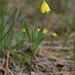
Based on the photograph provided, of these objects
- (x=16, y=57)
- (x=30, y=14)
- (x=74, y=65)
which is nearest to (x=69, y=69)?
(x=74, y=65)

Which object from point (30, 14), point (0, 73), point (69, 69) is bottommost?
point (69, 69)

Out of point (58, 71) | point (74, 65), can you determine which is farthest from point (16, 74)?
point (74, 65)

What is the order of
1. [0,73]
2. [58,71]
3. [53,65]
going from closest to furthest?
[0,73], [58,71], [53,65]

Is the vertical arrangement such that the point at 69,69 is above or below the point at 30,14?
→ below

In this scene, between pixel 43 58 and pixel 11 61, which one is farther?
pixel 43 58

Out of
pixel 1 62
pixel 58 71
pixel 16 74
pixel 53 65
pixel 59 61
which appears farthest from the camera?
pixel 59 61

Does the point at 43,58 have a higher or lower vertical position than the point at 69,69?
higher

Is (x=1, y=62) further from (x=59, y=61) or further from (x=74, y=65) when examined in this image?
(x=74, y=65)

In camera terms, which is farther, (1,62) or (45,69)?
(45,69)

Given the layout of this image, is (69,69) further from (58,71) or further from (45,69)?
(45,69)
